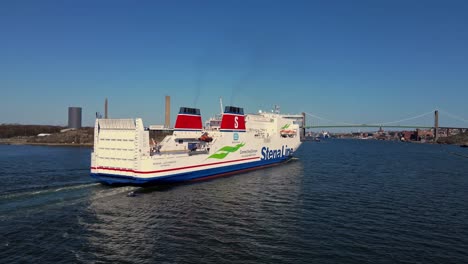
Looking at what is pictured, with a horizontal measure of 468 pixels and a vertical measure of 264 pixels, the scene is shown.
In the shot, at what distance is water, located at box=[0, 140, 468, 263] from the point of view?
12.7 meters

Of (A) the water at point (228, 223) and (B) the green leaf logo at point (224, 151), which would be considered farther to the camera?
(B) the green leaf logo at point (224, 151)

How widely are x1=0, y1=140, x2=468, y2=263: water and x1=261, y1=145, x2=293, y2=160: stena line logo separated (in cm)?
1381

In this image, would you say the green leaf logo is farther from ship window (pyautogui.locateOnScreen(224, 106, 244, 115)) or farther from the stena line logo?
the stena line logo

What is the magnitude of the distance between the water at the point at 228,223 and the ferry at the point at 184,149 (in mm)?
1586

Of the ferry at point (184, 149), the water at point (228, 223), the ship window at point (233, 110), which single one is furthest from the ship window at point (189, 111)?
the water at point (228, 223)

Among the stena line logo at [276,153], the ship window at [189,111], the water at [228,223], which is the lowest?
the water at [228,223]

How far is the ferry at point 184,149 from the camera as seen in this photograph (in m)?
25.5

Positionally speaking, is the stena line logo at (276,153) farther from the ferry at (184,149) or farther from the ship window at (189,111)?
the ship window at (189,111)

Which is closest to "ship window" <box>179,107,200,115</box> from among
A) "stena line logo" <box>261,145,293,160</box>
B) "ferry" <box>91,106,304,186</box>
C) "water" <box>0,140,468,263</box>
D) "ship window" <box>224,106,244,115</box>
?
"ferry" <box>91,106,304,186</box>

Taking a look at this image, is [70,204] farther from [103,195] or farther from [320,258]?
[320,258]

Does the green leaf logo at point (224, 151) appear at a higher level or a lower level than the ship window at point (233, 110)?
lower

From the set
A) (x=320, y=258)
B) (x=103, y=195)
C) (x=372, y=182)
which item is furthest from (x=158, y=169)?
(x=372, y=182)

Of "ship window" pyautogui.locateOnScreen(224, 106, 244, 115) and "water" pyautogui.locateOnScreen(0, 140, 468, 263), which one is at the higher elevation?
"ship window" pyautogui.locateOnScreen(224, 106, 244, 115)

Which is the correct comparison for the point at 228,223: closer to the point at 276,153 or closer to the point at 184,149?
the point at 184,149
